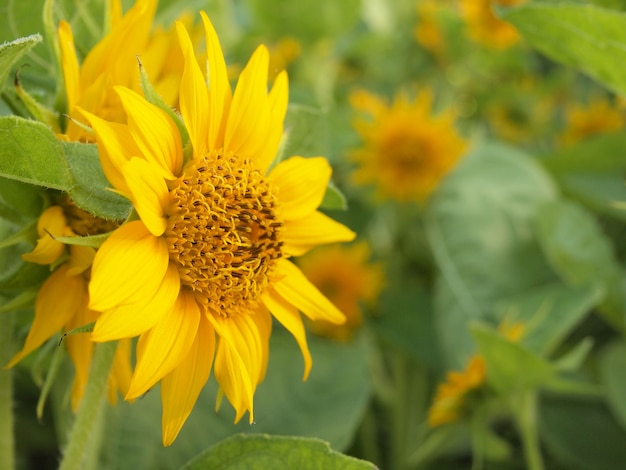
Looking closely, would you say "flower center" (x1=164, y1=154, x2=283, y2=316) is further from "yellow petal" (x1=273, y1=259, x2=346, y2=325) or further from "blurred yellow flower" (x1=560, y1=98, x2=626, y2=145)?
"blurred yellow flower" (x1=560, y1=98, x2=626, y2=145)

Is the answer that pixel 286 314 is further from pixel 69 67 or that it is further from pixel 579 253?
pixel 579 253

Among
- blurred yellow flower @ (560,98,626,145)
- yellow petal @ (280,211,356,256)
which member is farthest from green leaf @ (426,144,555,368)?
yellow petal @ (280,211,356,256)

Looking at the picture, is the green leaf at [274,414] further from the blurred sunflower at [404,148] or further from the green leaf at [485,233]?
the blurred sunflower at [404,148]

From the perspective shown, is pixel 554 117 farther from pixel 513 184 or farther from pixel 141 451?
pixel 141 451

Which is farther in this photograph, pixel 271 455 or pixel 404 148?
pixel 404 148

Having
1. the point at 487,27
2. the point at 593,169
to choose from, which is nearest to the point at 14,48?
the point at 593,169

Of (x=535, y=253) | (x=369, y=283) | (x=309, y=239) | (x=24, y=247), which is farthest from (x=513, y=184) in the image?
(x=24, y=247)

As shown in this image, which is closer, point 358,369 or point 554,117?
point 358,369
